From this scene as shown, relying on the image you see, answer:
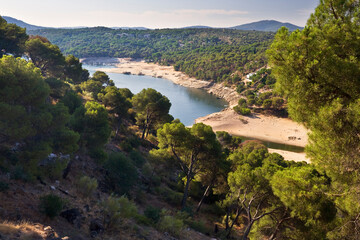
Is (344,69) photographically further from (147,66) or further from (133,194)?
(147,66)

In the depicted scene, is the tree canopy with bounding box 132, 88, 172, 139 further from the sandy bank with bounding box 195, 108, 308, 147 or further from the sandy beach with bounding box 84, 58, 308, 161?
the sandy bank with bounding box 195, 108, 308, 147

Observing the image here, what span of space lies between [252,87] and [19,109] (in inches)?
3544

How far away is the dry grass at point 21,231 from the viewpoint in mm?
7187

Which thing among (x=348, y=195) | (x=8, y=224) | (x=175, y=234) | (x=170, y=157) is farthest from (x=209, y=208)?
(x=8, y=224)

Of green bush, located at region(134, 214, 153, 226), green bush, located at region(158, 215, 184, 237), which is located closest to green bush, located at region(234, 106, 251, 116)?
green bush, located at region(158, 215, 184, 237)

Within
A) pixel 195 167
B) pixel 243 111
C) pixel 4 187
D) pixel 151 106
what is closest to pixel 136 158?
pixel 195 167

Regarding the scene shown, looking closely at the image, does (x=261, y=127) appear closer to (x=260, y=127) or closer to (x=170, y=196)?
(x=260, y=127)

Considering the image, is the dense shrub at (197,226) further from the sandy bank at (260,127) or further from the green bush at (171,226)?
the sandy bank at (260,127)

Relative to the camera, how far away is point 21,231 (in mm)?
7688

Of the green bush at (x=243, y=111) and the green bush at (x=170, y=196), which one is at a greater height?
the green bush at (x=243, y=111)

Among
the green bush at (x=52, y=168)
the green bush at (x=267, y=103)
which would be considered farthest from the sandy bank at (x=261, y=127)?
the green bush at (x=52, y=168)

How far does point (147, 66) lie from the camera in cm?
15988

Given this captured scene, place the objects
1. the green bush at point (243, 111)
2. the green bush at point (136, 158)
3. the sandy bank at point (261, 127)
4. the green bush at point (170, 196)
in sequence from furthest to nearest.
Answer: the green bush at point (243, 111) → the sandy bank at point (261, 127) → the green bush at point (136, 158) → the green bush at point (170, 196)

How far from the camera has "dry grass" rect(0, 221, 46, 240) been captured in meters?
7.19
